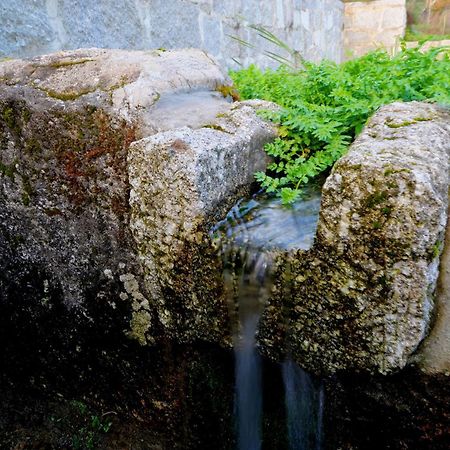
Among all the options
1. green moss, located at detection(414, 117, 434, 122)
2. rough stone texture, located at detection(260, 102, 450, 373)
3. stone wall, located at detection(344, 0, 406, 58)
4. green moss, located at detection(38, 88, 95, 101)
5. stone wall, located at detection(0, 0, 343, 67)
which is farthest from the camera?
stone wall, located at detection(344, 0, 406, 58)

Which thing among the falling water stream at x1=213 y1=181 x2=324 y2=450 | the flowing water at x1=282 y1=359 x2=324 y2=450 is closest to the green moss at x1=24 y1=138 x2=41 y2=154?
the falling water stream at x1=213 y1=181 x2=324 y2=450

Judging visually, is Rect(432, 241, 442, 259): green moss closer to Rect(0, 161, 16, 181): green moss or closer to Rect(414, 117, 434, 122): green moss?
Rect(414, 117, 434, 122): green moss

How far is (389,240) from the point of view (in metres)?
1.06

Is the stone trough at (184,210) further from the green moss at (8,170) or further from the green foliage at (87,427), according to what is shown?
the green foliage at (87,427)

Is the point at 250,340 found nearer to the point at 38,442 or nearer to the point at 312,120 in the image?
the point at 312,120

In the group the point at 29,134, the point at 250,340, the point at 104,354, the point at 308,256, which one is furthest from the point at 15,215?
the point at 308,256

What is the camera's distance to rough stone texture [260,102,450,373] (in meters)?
1.05

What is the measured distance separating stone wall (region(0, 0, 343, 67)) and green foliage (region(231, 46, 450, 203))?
1087 millimetres

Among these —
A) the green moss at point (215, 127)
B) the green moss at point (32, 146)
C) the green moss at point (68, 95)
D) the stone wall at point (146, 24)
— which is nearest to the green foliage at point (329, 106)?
the green moss at point (215, 127)

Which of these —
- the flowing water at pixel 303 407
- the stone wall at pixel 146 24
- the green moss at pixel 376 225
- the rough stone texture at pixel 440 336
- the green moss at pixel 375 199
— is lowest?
the flowing water at pixel 303 407

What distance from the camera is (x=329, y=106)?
1886 mm

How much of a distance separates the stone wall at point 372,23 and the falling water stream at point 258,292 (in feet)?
22.0

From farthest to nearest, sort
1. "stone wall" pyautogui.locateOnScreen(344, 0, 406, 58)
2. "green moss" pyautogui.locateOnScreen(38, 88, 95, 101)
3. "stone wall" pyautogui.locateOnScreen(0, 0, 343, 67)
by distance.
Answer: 1. "stone wall" pyautogui.locateOnScreen(344, 0, 406, 58)
2. "stone wall" pyautogui.locateOnScreen(0, 0, 343, 67)
3. "green moss" pyautogui.locateOnScreen(38, 88, 95, 101)

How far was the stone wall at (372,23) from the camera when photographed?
286 inches
